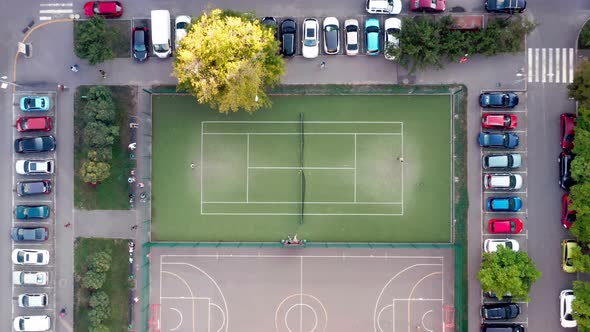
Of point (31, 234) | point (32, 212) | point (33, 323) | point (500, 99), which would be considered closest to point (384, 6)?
point (500, 99)

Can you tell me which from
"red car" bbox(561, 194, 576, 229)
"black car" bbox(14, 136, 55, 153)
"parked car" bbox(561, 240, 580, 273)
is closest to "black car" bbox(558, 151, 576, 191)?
"red car" bbox(561, 194, 576, 229)

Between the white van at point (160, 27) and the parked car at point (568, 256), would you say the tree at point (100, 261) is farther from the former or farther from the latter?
the parked car at point (568, 256)

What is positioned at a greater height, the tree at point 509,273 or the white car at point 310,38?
the white car at point 310,38

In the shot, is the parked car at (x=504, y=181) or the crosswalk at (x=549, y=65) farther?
the crosswalk at (x=549, y=65)

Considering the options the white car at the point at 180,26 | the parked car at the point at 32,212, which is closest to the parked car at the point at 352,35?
the white car at the point at 180,26

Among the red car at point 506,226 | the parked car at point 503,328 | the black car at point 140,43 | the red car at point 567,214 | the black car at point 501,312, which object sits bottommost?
the parked car at point 503,328

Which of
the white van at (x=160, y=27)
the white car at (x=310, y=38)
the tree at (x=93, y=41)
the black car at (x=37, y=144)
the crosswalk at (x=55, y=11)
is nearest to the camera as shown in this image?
the tree at (x=93, y=41)

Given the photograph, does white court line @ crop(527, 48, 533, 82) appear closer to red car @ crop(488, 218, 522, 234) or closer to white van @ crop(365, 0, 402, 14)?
white van @ crop(365, 0, 402, 14)

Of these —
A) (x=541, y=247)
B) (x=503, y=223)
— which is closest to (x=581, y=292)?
(x=541, y=247)
